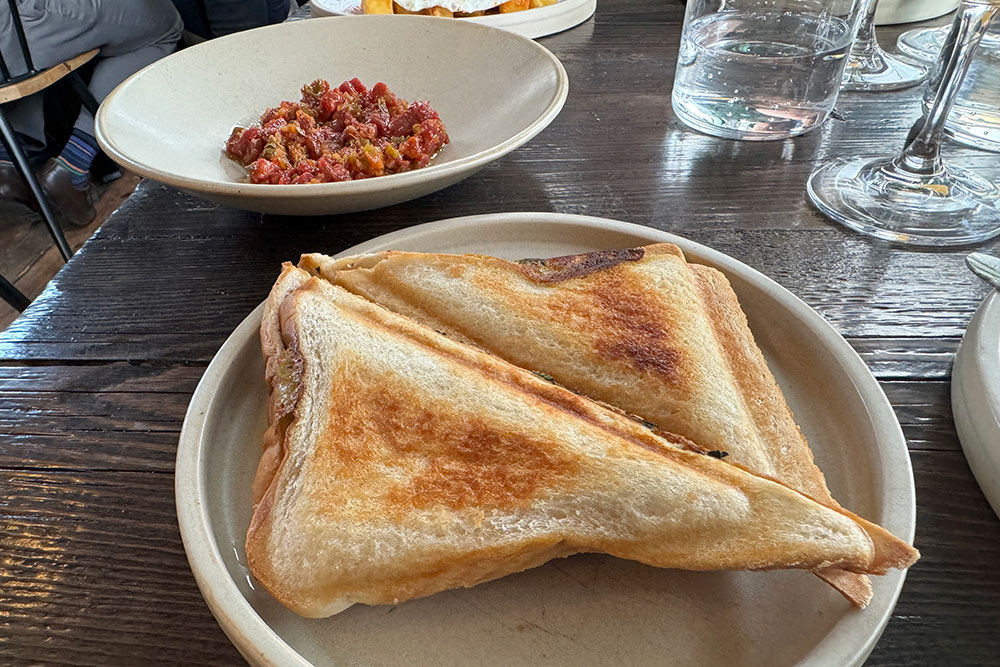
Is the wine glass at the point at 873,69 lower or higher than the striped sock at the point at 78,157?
higher

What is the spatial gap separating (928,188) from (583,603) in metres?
1.05

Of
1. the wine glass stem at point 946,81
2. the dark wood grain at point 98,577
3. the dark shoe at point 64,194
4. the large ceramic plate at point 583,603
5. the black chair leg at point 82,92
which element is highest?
the wine glass stem at point 946,81

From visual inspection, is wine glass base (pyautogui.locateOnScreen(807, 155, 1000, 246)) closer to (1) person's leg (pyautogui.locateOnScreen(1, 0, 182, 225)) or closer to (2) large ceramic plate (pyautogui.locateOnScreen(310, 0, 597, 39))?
(2) large ceramic plate (pyautogui.locateOnScreen(310, 0, 597, 39))

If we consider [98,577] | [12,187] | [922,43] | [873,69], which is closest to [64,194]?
[12,187]

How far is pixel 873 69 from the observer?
1.64 meters

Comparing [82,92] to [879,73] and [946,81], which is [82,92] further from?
[946,81]

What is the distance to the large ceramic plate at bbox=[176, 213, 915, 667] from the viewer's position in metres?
0.51

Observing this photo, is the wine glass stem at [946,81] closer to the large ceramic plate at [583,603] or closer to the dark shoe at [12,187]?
the large ceramic plate at [583,603]

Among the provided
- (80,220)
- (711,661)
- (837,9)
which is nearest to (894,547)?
(711,661)

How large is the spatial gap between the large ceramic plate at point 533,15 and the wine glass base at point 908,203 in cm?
101

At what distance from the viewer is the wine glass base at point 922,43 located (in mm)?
1718

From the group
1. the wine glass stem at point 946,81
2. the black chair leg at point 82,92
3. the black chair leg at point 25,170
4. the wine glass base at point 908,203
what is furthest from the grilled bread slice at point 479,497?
the black chair leg at point 82,92

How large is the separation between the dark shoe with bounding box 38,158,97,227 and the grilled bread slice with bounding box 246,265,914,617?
9.38 feet

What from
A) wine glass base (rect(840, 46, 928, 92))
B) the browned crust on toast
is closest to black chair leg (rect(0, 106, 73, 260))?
the browned crust on toast
